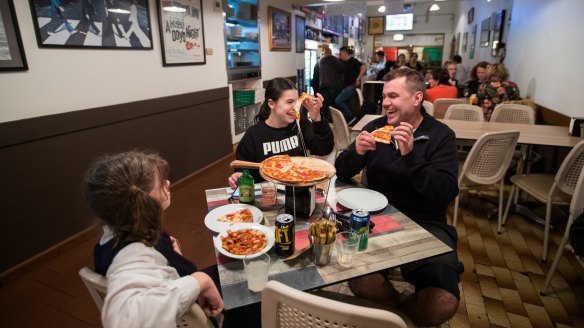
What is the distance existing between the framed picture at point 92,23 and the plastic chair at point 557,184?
359 cm

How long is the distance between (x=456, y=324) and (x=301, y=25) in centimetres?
641

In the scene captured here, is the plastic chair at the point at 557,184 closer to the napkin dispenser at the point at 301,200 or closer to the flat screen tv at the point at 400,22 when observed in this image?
the napkin dispenser at the point at 301,200

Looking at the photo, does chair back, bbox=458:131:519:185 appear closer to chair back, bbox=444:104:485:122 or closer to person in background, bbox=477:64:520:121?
chair back, bbox=444:104:485:122

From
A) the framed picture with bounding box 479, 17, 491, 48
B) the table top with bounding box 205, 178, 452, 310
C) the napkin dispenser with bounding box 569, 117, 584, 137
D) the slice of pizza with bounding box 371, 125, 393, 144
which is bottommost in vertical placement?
the table top with bounding box 205, 178, 452, 310

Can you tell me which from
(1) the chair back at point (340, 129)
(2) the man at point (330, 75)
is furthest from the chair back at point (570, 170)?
(2) the man at point (330, 75)

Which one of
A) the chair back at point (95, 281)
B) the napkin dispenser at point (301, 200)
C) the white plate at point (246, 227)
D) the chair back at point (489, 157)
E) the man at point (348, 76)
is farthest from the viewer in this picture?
the man at point (348, 76)

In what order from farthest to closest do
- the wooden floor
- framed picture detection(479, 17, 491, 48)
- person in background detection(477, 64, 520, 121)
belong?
framed picture detection(479, 17, 491, 48) → person in background detection(477, 64, 520, 121) → the wooden floor

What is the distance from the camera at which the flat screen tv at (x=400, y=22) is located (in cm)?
1326

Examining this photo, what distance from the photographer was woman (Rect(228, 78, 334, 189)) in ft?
6.58

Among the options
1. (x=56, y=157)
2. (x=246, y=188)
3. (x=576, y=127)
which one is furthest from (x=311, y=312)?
(x=576, y=127)

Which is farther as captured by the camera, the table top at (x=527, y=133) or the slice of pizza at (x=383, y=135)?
the table top at (x=527, y=133)

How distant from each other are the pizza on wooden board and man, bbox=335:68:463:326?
1.30 feet

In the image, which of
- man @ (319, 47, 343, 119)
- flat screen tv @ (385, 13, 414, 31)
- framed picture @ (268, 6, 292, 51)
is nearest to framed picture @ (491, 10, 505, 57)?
man @ (319, 47, 343, 119)

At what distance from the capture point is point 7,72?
6.99 feet
